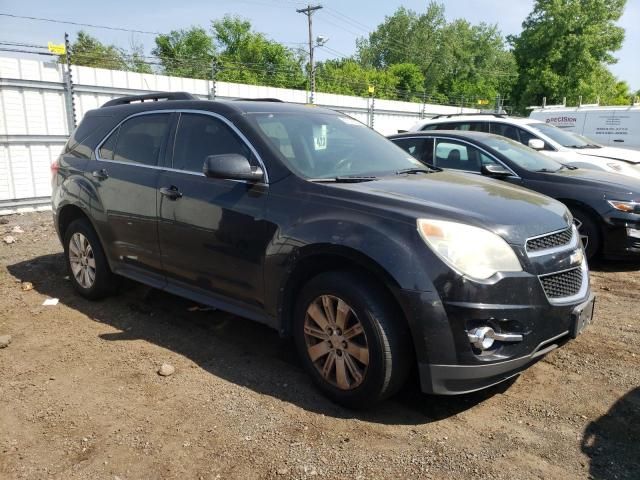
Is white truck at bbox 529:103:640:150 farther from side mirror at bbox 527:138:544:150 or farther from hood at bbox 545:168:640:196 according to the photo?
hood at bbox 545:168:640:196

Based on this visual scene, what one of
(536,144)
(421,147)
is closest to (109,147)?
(421,147)

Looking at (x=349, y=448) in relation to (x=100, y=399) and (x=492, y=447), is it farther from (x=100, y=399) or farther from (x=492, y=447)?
(x=100, y=399)

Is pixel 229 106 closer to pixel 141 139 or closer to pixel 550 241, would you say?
pixel 141 139

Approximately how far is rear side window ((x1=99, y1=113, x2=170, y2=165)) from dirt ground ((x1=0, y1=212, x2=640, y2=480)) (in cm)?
144

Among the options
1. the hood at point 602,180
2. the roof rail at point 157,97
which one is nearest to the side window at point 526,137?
the hood at point 602,180

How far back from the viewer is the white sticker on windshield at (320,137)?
12.3 ft

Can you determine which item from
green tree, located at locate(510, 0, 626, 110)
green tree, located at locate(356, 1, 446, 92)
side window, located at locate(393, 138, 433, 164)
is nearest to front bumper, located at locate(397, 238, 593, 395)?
side window, located at locate(393, 138, 433, 164)

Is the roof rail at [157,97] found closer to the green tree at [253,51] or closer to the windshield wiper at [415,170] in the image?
the windshield wiper at [415,170]

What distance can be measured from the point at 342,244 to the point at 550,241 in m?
1.21

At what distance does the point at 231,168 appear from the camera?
332cm

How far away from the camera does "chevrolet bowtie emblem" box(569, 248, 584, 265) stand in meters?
3.11

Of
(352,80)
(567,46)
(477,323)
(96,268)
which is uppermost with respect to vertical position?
(567,46)

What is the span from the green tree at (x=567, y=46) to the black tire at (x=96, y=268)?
34.7 metres

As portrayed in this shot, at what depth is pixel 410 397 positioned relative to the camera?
3275mm
